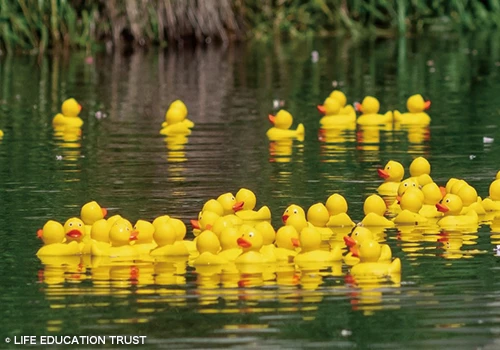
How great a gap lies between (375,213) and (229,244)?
1.46m

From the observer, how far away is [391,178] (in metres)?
11.3

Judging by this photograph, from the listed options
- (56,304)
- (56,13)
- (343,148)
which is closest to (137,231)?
(56,304)

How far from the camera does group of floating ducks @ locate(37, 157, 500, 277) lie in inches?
346

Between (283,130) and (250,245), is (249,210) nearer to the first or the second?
(250,245)

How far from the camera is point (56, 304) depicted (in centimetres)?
800

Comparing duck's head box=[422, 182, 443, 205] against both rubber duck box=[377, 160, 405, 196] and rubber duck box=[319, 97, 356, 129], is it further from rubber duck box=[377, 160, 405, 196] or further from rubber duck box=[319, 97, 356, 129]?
rubber duck box=[319, 97, 356, 129]

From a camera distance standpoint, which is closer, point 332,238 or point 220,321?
point 220,321

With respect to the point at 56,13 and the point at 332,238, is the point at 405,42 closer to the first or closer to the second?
the point at 56,13

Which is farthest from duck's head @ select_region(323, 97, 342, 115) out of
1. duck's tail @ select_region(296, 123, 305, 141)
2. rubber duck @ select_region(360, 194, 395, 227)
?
rubber duck @ select_region(360, 194, 395, 227)

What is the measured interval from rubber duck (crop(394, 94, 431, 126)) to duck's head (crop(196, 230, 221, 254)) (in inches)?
269

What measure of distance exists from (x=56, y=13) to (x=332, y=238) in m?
13.7

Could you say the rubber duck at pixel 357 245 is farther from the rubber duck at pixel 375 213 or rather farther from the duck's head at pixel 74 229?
the duck's head at pixel 74 229

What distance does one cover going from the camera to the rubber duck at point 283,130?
14.5m

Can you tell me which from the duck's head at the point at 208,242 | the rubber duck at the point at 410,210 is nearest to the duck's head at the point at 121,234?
the duck's head at the point at 208,242
